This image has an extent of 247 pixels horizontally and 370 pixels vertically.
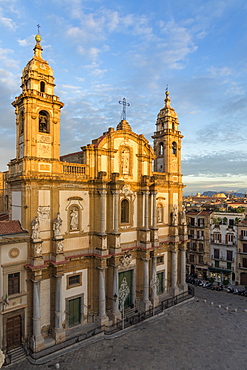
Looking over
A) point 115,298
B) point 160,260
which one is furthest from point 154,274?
point 115,298

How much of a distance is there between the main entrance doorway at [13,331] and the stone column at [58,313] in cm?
296

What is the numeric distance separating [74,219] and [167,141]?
17.1m

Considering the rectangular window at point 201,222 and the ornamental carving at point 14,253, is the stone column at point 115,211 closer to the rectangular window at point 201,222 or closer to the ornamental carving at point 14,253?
the ornamental carving at point 14,253

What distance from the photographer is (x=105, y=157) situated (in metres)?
28.0

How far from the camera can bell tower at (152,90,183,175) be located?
3550 cm

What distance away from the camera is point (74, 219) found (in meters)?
25.5

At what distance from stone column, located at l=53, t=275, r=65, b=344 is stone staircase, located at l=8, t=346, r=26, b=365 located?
8.93 feet

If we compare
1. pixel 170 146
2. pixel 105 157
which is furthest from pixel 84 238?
pixel 170 146

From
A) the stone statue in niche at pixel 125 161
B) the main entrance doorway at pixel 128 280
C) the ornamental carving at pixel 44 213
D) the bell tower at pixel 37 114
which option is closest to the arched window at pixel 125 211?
the stone statue in niche at pixel 125 161

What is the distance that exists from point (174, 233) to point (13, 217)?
1955cm

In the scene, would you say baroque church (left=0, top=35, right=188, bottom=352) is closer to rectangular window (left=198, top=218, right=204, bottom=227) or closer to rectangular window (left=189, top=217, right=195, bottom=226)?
rectangular window (left=198, top=218, right=204, bottom=227)

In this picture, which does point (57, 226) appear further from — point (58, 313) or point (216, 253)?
point (216, 253)

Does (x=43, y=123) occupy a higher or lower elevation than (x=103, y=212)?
higher

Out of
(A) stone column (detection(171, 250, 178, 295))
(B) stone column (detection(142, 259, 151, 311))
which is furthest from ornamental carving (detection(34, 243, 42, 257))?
(A) stone column (detection(171, 250, 178, 295))
